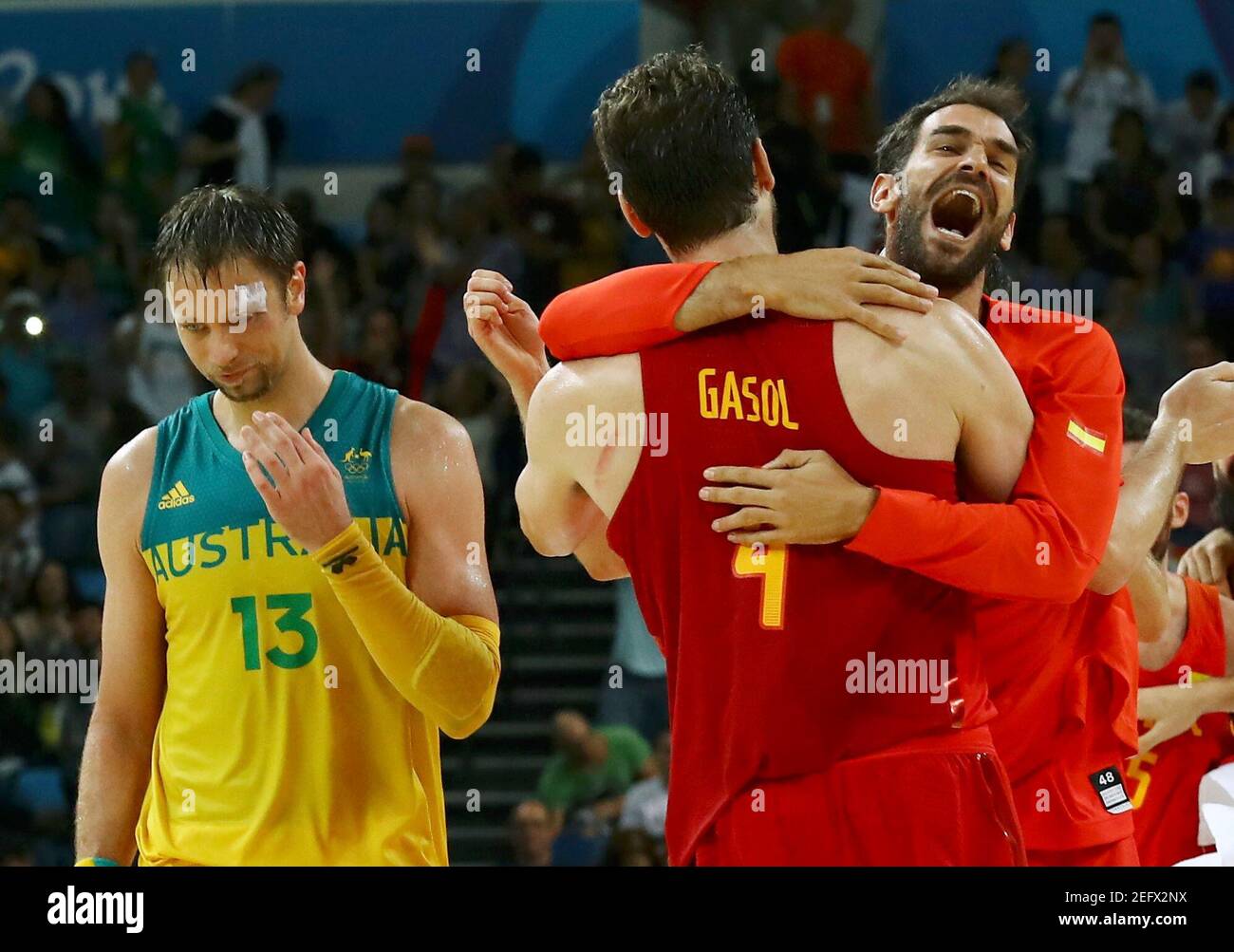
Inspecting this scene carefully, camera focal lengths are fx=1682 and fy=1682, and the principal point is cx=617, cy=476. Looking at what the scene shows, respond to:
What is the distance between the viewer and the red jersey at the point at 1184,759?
14.2 feet

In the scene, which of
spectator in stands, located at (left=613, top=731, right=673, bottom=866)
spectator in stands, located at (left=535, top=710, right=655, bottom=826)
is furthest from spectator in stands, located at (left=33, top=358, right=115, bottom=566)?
spectator in stands, located at (left=613, top=731, right=673, bottom=866)

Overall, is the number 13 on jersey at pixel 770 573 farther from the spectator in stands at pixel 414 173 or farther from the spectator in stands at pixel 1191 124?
the spectator in stands at pixel 1191 124

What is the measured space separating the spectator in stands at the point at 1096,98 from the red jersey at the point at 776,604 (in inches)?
253

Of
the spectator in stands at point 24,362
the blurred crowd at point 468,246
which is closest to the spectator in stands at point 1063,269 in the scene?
the blurred crowd at point 468,246

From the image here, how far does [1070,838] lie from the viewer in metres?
3.36

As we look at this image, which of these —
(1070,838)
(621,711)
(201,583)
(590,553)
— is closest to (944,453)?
(590,553)

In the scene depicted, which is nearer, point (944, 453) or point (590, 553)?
point (944, 453)

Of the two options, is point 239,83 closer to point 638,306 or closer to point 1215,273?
point 1215,273

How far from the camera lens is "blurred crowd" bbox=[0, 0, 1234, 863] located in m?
7.85

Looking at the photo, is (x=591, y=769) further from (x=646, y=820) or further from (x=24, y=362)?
(x=24, y=362)

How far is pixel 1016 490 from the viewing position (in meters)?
2.81

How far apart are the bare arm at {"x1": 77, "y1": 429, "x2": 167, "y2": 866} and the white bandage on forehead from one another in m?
0.42

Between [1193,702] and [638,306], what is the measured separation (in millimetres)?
2206

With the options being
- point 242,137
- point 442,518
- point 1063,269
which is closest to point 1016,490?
point 442,518
